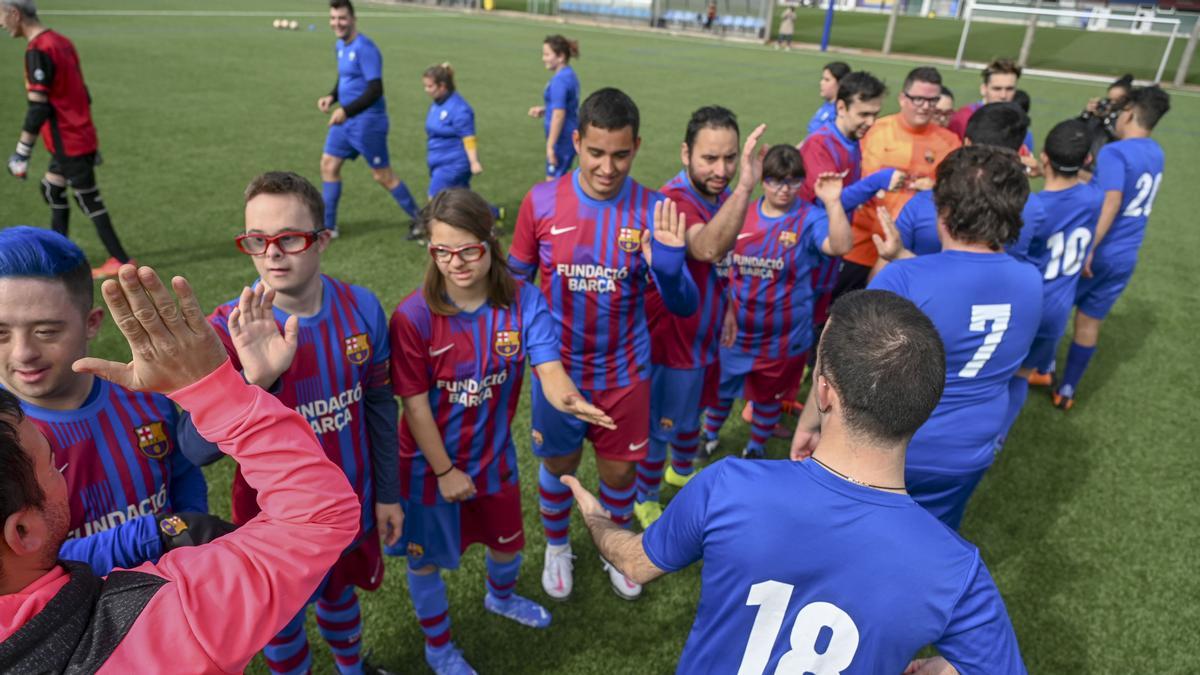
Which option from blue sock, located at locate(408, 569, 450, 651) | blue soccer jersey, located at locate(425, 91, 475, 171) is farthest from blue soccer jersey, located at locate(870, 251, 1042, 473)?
blue soccer jersey, located at locate(425, 91, 475, 171)

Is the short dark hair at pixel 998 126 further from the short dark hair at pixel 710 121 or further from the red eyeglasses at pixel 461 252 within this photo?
the red eyeglasses at pixel 461 252

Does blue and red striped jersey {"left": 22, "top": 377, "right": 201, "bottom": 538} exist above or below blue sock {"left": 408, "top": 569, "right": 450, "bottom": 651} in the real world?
above

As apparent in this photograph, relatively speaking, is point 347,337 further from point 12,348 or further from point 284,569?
point 284,569

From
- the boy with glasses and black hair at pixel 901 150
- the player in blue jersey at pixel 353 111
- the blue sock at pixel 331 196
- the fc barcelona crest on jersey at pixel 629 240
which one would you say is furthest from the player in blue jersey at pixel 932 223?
the blue sock at pixel 331 196

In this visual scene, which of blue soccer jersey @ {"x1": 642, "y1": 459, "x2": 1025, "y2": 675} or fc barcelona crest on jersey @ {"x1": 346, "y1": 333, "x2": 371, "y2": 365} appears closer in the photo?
blue soccer jersey @ {"x1": 642, "y1": 459, "x2": 1025, "y2": 675}

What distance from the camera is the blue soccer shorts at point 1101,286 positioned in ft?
17.9

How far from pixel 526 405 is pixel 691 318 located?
6.08ft

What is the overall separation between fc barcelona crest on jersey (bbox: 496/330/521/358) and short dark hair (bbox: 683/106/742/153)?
159cm

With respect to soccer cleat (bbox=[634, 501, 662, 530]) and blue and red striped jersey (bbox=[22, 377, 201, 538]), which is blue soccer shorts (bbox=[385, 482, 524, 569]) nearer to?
blue and red striped jersey (bbox=[22, 377, 201, 538])

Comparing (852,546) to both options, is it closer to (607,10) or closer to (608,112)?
(608,112)

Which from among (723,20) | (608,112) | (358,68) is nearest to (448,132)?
(358,68)

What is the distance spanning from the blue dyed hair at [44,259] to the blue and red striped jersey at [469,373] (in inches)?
37.5

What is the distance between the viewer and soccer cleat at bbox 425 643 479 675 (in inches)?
121

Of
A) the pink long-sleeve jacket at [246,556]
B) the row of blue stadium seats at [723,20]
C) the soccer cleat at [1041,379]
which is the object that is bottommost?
the soccer cleat at [1041,379]
